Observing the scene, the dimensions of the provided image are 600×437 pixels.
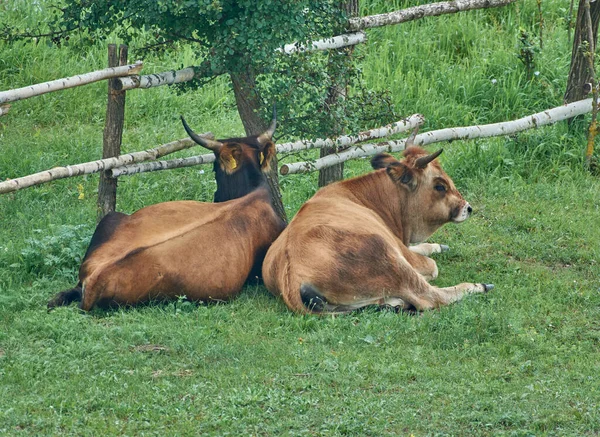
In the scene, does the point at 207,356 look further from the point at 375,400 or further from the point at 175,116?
the point at 175,116

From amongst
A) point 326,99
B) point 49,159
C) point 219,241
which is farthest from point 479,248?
point 49,159

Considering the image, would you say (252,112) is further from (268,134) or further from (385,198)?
(385,198)

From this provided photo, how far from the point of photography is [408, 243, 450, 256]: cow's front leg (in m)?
8.30

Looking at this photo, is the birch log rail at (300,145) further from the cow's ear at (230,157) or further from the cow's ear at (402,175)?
the cow's ear at (402,175)

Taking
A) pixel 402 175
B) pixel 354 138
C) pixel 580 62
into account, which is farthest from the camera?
pixel 580 62

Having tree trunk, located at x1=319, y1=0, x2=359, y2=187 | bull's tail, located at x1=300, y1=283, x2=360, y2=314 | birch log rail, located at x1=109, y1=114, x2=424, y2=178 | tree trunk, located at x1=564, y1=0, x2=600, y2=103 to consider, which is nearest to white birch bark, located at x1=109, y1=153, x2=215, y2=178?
birch log rail, located at x1=109, y1=114, x2=424, y2=178

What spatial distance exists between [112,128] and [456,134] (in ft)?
10.4

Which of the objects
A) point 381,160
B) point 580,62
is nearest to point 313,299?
point 381,160

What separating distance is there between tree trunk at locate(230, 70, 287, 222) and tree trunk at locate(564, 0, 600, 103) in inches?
137

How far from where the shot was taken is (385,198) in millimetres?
8055

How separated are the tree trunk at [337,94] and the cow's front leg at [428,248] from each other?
1.08 meters

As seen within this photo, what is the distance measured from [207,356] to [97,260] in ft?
4.38

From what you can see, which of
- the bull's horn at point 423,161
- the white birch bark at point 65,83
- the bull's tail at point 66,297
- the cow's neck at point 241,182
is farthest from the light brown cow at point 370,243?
the white birch bark at point 65,83

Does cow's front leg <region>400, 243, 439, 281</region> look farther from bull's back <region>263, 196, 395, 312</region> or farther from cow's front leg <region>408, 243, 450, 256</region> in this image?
cow's front leg <region>408, 243, 450, 256</region>
